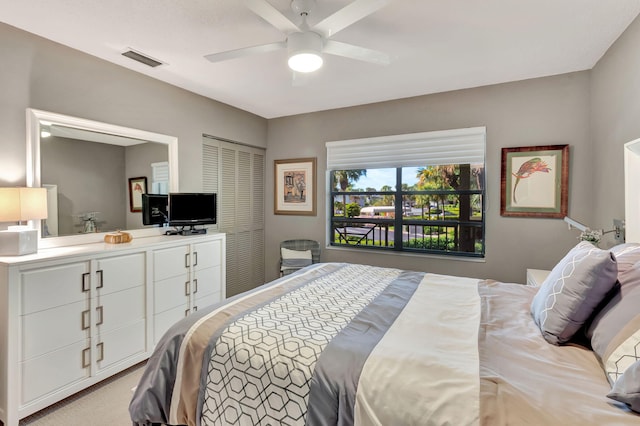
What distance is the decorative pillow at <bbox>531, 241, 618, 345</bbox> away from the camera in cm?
126

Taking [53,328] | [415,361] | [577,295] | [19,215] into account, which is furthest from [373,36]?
[53,328]

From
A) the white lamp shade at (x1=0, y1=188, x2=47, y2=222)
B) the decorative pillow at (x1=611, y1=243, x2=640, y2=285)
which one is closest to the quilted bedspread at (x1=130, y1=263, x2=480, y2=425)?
the decorative pillow at (x1=611, y1=243, x2=640, y2=285)

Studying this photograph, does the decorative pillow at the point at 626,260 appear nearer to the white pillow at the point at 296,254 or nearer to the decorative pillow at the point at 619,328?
the decorative pillow at the point at 619,328

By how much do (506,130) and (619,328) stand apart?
8.29 feet

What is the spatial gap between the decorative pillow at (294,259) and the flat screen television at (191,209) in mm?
1082

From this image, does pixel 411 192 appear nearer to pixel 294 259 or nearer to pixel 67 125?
pixel 294 259

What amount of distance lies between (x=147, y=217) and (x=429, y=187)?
308cm

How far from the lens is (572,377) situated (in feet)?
3.47

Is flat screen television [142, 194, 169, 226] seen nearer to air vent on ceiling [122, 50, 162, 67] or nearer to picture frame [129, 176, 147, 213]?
picture frame [129, 176, 147, 213]

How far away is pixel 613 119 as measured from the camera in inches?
93.4

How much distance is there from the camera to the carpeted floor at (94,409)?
1.93 meters

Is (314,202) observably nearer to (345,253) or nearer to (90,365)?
(345,253)

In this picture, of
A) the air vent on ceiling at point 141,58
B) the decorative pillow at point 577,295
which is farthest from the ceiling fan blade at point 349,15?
the air vent on ceiling at point 141,58

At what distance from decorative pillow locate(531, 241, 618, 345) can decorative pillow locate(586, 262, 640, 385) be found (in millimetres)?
38
